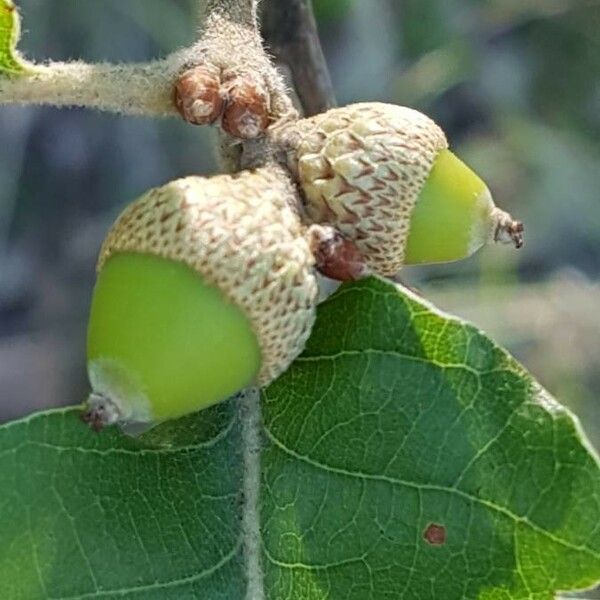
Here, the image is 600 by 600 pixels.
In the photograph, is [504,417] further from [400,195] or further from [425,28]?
[425,28]

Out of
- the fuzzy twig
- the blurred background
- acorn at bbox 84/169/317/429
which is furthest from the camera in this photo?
the blurred background

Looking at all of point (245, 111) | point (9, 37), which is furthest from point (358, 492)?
point (9, 37)

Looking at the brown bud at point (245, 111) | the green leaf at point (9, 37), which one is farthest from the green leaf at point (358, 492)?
the green leaf at point (9, 37)

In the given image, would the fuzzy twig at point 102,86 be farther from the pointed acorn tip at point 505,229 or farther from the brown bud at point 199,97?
the pointed acorn tip at point 505,229

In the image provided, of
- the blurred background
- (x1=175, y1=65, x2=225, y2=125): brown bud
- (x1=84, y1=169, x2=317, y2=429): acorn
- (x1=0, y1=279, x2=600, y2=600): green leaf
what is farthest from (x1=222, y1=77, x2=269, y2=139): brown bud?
the blurred background

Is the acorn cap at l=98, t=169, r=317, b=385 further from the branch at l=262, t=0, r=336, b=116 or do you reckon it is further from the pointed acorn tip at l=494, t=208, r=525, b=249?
the branch at l=262, t=0, r=336, b=116
